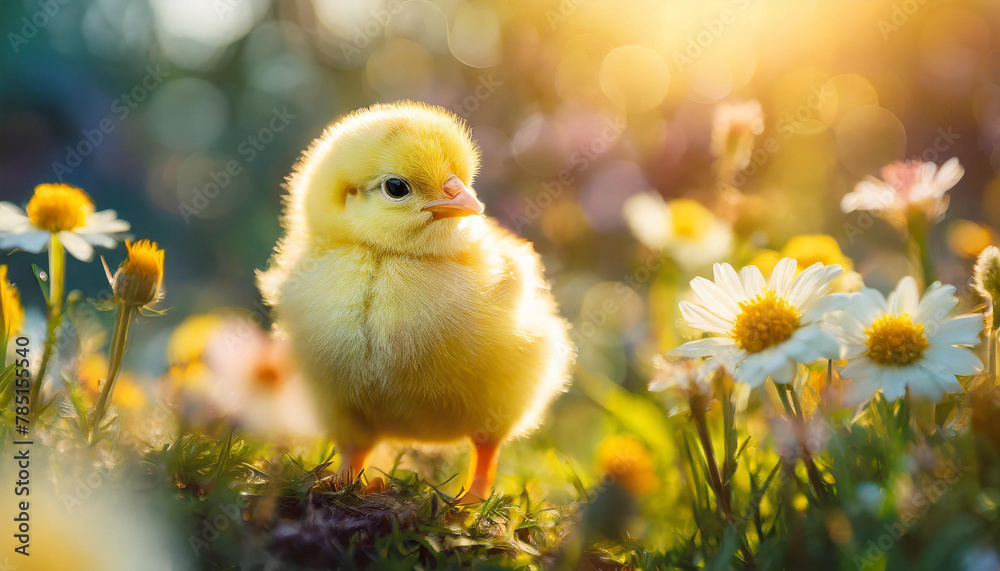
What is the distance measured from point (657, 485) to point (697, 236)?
0.56 metres

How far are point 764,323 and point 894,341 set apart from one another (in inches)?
5.4

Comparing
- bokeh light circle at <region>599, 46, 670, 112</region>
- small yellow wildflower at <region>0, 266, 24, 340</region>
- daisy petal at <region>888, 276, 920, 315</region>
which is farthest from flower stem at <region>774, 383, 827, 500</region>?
bokeh light circle at <region>599, 46, 670, 112</region>

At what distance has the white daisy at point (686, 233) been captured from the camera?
1.27 metres

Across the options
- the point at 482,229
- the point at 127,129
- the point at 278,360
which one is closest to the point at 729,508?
the point at 482,229

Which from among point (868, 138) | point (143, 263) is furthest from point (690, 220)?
point (868, 138)

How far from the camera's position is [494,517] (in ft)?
2.43

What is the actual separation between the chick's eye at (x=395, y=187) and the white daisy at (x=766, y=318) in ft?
1.27

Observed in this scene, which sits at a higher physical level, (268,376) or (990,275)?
(990,275)

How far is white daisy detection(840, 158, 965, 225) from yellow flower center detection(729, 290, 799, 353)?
0.89 ft

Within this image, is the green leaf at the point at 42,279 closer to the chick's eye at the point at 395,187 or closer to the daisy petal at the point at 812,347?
the chick's eye at the point at 395,187

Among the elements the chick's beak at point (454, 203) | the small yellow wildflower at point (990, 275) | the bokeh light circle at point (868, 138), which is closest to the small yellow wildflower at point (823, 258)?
the small yellow wildflower at point (990, 275)

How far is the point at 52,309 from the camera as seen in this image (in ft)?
2.30

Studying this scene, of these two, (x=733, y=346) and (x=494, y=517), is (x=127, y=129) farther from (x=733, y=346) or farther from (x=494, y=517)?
(x=733, y=346)

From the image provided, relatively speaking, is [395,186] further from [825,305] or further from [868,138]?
[868,138]
